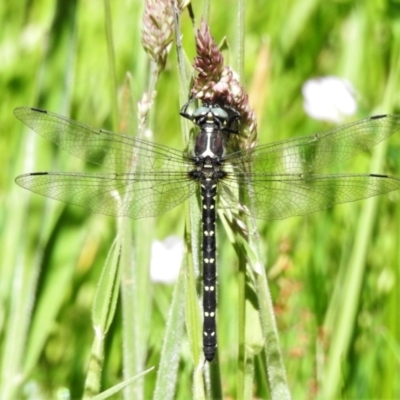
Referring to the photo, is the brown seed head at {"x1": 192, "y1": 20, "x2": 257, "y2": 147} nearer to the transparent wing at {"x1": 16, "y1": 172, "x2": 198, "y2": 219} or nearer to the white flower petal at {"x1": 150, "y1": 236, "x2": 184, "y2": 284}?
the transparent wing at {"x1": 16, "y1": 172, "x2": 198, "y2": 219}

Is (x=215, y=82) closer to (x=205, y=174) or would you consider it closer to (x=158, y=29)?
(x=158, y=29)

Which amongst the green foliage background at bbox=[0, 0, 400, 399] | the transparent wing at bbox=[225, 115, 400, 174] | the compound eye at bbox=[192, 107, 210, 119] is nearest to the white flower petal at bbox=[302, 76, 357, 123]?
the green foliage background at bbox=[0, 0, 400, 399]

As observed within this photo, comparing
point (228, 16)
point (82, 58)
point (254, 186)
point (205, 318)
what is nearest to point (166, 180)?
point (254, 186)

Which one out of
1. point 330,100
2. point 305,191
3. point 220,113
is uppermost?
point 330,100

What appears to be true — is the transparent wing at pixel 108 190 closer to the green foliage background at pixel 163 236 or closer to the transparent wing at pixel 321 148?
the green foliage background at pixel 163 236

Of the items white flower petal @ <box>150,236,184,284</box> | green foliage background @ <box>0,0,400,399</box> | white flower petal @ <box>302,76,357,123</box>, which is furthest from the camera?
white flower petal @ <box>302,76,357,123</box>

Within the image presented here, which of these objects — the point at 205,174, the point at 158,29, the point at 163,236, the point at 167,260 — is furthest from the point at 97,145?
the point at 163,236

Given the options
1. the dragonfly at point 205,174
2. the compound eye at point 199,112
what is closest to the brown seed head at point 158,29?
the compound eye at point 199,112
